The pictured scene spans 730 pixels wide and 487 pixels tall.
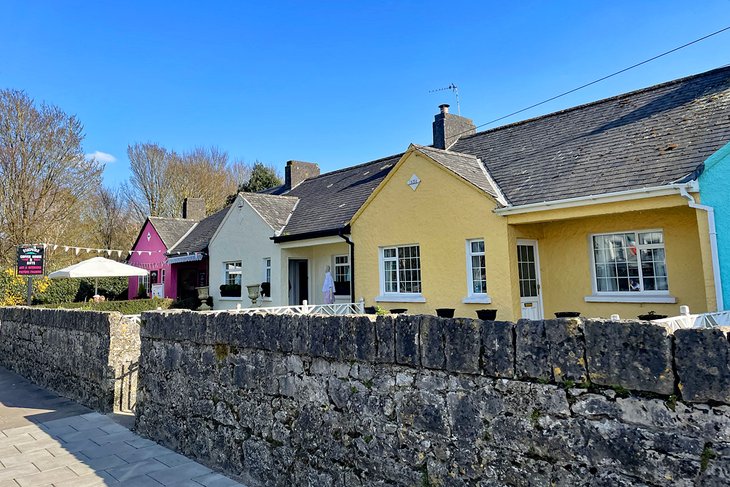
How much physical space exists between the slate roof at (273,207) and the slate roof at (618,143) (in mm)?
7933

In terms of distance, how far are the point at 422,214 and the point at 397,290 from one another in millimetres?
2309

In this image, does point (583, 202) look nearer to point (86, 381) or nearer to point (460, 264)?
point (460, 264)

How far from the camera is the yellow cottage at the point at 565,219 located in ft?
28.8

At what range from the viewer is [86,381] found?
8109 millimetres

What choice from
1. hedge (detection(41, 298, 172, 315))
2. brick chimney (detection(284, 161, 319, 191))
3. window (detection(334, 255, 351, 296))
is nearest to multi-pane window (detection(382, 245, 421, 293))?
window (detection(334, 255, 351, 296))

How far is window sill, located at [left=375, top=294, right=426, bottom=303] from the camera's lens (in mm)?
11858

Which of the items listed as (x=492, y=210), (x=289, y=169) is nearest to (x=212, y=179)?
(x=289, y=169)

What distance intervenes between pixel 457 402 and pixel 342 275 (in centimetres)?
1295

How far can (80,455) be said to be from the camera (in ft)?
18.4

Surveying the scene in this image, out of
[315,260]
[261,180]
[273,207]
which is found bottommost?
[315,260]

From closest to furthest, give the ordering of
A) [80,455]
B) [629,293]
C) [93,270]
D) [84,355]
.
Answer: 1. [80,455]
2. [84,355]
3. [629,293]
4. [93,270]

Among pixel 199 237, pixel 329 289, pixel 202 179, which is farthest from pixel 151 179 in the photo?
pixel 329 289

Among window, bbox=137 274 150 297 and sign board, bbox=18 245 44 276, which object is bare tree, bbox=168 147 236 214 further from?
sign board, bbox=18 245 44 276

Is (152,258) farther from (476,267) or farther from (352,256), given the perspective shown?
(476,267)
